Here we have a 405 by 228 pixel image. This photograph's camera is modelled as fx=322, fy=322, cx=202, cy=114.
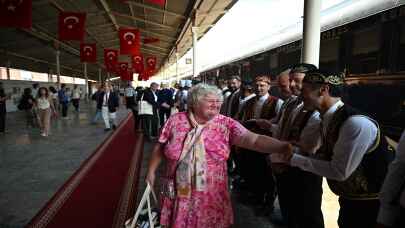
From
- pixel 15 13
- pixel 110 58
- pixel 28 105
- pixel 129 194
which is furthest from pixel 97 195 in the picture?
pixel 110 58

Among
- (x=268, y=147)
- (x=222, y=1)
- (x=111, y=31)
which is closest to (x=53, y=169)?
(x=268, y=147)

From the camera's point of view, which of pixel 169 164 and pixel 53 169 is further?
pixel 53 169

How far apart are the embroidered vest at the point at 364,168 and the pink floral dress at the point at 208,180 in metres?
0.60

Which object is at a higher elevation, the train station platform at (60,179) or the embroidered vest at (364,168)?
the embroidered vest at (364,168)

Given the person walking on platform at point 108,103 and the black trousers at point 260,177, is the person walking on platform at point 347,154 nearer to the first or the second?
the black trousers at point 260,177

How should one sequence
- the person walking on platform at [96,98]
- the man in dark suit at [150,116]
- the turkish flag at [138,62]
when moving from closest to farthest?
the man in dark suit at [150,116] → the person walking on platform at [96,98] → the turkish flag at [138,62]

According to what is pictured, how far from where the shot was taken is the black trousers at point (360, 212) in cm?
193

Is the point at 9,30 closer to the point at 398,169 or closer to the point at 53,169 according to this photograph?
the point at 53,169

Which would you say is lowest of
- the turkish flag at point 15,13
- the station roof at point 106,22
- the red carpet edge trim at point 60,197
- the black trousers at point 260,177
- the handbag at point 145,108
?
the red carpet edge trim at point 60,197

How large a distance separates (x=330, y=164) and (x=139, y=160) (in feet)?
16.9

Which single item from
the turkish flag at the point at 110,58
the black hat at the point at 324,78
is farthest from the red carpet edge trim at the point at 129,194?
the turkish flag at the point at 110,58

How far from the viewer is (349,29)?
487 centimetres

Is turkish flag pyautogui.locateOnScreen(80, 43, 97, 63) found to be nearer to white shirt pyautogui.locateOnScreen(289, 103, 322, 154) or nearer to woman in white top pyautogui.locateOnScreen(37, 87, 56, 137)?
woman in white top pyautogui.locateOnScreen(37, 87, 56, 137)

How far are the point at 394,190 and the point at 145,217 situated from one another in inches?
60.7
